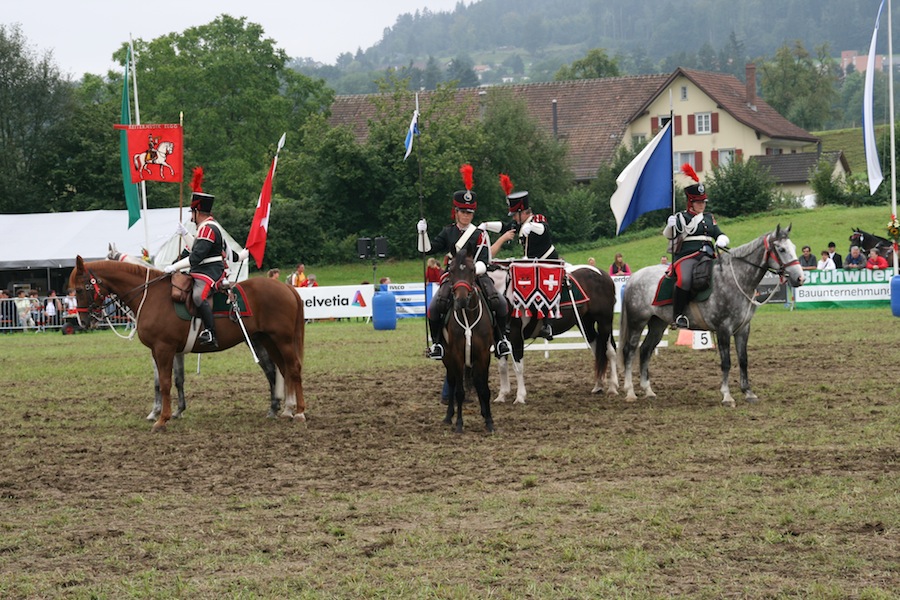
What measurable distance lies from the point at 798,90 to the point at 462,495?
120334 mm

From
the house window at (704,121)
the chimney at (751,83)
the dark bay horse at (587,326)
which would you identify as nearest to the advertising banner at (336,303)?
the dark bay horse at (587,326)

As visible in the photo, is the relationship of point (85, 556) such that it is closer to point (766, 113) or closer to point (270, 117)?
point (270, 117)

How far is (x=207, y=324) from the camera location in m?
13.9

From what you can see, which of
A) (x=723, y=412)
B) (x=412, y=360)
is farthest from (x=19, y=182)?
(x=723, y=412)

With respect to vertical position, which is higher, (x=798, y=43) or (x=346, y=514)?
(x=798, y=43)

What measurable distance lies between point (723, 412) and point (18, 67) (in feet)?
178

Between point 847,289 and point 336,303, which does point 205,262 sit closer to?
point 336,303

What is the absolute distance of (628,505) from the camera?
8.67 meters

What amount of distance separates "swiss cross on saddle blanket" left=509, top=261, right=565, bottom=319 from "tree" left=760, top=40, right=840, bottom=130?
108896 mm

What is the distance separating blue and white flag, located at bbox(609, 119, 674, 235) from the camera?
17.2m

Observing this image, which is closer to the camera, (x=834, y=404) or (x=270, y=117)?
(x=834, y=404)

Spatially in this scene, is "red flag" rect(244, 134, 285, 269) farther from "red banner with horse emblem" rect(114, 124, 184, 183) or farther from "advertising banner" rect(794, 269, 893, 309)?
"advertising banner" rect(794, 269, 893, 309)

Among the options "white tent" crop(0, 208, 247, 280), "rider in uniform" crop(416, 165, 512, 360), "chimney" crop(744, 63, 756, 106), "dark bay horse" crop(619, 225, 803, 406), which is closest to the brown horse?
"rider in uniform" crop(416, 165, 512, 360)

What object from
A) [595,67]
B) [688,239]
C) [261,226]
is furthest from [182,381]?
[595,67]
